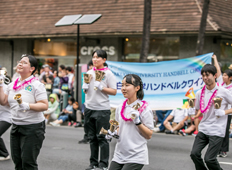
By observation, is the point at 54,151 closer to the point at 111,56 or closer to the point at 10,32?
the point at 111,56

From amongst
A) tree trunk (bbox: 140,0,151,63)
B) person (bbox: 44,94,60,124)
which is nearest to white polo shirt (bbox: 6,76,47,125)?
person (bbox: 44,94,60,124)

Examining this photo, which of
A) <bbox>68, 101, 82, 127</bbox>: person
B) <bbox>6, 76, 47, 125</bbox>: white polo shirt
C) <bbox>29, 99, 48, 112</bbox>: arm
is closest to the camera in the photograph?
<bbox>29, 99, 48, 112</bbox>: arm

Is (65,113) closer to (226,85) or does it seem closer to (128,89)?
(226,85)

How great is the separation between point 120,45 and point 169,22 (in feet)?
10.3

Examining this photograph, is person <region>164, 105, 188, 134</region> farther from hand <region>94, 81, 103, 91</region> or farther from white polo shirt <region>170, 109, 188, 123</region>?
hand <region>94, 81, 103, 91</region>

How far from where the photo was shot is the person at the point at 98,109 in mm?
6328

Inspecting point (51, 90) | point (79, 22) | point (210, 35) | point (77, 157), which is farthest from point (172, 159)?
point (210, 35)

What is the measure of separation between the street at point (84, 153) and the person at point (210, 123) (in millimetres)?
1768

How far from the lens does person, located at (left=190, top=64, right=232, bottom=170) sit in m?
5.47

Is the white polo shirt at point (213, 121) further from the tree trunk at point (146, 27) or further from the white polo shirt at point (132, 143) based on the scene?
the tree trunk at point (146, 27)

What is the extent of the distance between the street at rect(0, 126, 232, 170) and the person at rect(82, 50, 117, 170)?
2.82 feet

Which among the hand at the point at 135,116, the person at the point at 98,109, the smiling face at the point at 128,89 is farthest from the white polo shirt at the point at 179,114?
the hand at the point at 135,116

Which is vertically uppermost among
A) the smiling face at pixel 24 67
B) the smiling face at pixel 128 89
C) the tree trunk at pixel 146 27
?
the tree trunk at pixel 146 27

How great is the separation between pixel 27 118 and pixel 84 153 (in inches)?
151
